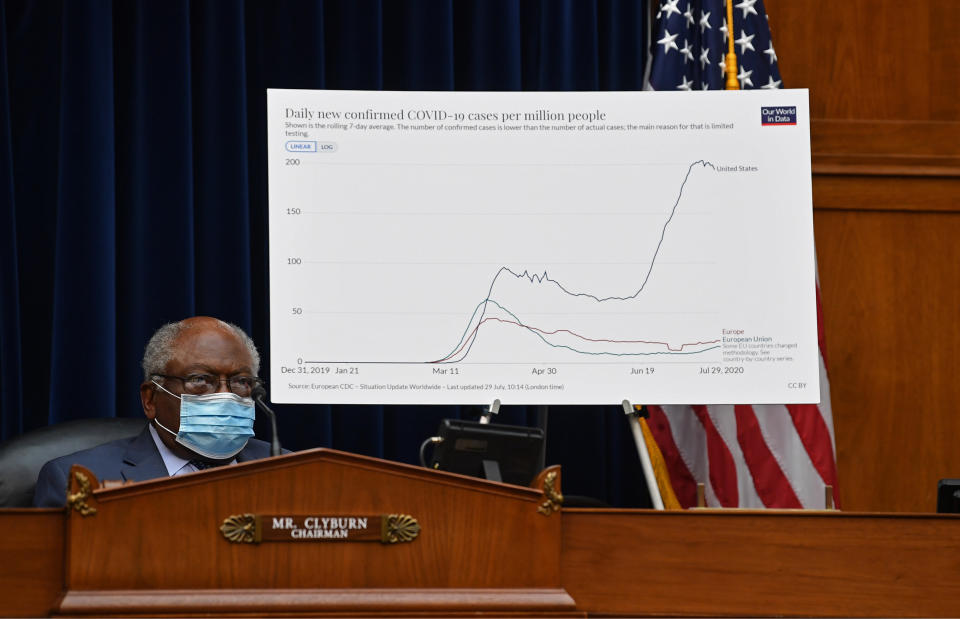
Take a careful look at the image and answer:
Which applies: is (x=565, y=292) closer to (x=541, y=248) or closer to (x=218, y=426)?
(x=541, y=248)

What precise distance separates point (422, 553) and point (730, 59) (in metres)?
2.25

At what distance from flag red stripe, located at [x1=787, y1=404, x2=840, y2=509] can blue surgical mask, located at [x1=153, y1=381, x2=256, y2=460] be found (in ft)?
5.45

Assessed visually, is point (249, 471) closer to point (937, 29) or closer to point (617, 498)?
point (617, 498)

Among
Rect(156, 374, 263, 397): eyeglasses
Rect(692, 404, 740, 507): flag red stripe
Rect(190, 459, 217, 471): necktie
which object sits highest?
Rect(156, 374, 263, 397): eyeglasses

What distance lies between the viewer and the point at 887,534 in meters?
1.84

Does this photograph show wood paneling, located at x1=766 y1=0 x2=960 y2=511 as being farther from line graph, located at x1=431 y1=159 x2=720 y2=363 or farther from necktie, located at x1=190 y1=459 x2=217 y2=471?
necktie, located at x1=190 y1=459 x2=217 y2=471

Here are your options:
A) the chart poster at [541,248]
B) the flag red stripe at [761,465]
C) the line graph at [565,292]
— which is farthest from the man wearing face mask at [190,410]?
the flag red stripe at [761,465]

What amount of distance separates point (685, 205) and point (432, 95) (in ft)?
2.26

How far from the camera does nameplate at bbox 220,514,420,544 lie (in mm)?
1706

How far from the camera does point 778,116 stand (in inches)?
114

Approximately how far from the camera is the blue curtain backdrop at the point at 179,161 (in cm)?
341

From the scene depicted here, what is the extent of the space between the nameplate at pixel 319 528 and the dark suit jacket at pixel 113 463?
37.9 inches

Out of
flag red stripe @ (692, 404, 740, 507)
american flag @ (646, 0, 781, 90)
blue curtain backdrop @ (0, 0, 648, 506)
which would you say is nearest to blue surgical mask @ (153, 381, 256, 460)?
blue curtain backdrop @ (0, 0, 648, 506)

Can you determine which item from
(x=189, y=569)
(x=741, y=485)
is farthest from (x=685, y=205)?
(x=189, y=569)
